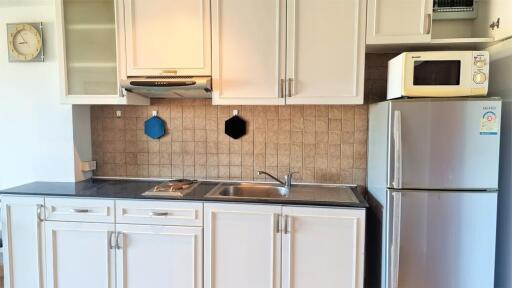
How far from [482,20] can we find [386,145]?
1.10 meters

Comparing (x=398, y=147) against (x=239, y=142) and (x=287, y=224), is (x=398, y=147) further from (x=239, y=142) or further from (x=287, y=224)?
(x=239, y=142)

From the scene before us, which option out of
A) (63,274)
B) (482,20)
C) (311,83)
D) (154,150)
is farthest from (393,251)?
(63,274)

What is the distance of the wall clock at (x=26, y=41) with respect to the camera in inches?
93.6

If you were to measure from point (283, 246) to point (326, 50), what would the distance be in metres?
1.26

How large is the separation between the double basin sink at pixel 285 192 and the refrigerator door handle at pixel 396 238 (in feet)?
1.02

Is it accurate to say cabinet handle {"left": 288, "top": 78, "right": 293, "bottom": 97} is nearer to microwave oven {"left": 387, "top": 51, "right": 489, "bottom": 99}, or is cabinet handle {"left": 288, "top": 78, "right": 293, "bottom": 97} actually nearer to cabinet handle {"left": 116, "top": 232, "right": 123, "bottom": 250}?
microwave oven {"left": 387, "top": 51, "right": 489, "bottom": 99}

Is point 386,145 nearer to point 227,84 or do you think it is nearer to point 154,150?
point 227,84

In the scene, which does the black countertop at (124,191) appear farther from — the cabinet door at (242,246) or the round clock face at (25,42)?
the round clock face at (25,42)

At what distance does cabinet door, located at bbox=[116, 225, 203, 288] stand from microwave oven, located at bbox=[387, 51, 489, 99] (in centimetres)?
149

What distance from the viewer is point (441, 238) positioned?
1.70m

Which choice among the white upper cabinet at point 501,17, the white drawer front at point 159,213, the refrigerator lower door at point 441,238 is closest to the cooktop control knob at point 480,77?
the white upper cabinet at point 501,17

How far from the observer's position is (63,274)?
2.12 m

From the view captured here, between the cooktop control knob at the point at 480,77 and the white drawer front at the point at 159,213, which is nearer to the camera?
the cooktop control knob at the point at 480,77

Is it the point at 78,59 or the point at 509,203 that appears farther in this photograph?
the point at 78,59
